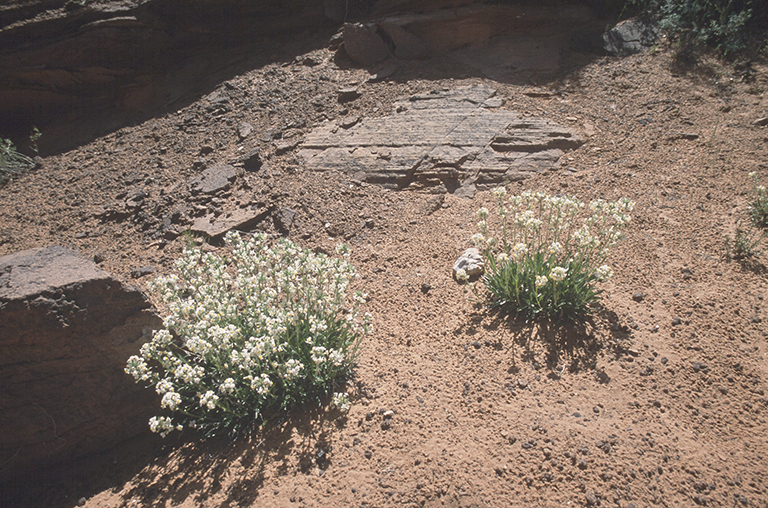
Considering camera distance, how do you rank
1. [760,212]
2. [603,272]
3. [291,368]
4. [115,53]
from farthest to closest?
[115,53] → [760,212] → [603,272] → [291,368]

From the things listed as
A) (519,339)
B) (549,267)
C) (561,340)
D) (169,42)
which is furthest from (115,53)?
(561,340)

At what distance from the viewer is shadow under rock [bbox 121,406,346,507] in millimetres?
2805

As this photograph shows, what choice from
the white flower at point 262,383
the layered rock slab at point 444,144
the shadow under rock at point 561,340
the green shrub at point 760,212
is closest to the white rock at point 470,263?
the shadow under rock at point 561,340

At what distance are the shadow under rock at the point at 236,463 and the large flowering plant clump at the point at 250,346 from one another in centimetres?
12

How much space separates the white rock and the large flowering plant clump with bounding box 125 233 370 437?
1167 millimetres

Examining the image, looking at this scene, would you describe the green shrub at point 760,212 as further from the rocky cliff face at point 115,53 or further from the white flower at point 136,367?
the rocky cliff face at point 115,53

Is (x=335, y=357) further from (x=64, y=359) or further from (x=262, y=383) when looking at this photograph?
(x=64, y=359)

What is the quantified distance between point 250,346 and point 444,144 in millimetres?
3777

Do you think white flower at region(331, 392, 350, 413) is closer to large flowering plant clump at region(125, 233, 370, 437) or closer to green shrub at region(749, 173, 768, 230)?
large flowering plant clump at region(125, 233, 370, 437)

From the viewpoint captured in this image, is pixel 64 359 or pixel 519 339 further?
pixel 519 339

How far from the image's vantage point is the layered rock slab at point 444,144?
543cm

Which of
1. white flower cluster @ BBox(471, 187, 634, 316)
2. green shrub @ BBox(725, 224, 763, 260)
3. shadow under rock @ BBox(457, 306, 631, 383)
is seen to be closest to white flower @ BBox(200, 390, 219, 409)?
shadow under rock @ BBox(457, 306, 631, 383)

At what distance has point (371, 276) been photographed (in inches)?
176

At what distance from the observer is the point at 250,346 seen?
2.82m
